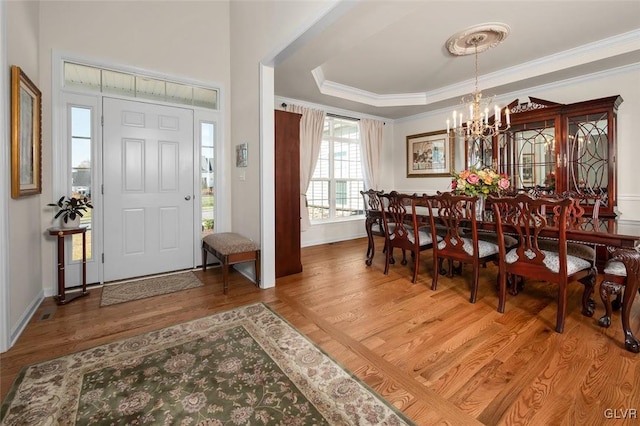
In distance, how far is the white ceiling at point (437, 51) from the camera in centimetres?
259

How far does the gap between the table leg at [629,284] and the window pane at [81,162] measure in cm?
451

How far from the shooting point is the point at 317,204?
18.1 ft

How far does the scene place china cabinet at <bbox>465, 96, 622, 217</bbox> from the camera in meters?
3.47

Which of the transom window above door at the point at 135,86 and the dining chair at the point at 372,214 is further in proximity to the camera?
the dining chair at the point at 372,214

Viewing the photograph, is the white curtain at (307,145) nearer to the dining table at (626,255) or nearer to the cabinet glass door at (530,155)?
the cabinet glass door at (530,155)

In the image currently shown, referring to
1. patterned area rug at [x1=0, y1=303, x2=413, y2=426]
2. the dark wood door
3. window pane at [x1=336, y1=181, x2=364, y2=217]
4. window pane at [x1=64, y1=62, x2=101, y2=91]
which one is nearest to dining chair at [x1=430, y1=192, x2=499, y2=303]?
the dark wood door

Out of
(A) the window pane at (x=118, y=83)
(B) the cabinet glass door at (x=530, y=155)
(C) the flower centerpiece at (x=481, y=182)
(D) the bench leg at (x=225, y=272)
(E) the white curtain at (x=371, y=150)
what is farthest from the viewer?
(E) the white curtain at (x=371, y=150)

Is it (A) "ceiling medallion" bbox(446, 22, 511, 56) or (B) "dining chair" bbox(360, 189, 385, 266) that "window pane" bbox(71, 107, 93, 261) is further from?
(A) "ceiling medallion" bbox(446, 22, 511, 56)

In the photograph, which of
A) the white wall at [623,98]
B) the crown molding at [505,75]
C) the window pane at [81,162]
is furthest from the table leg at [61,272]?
the white wall at [623,98]

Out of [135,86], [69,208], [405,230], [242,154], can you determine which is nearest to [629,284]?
[405,230]

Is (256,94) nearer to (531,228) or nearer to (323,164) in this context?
(323,164)

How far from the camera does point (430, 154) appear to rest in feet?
18.7

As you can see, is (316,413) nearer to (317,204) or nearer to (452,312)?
(452,312)

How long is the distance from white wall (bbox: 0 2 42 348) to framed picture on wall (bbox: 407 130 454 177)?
17.7 feet
